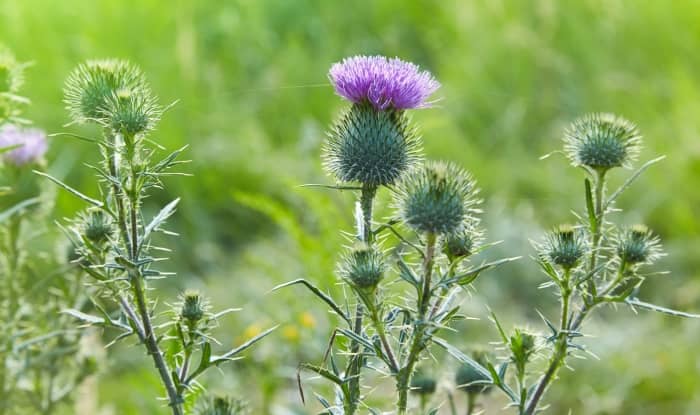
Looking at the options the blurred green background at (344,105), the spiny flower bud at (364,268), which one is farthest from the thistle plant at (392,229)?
the blurred green background at (344,105)

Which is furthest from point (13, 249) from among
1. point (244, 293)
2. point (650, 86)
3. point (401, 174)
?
point (650, 86)

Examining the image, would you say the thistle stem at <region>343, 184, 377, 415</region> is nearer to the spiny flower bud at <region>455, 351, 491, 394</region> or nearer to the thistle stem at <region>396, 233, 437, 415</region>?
the thistle stem at <region>396, 233, 437, 415</region>

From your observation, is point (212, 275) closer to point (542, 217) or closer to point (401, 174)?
point (542, 217)

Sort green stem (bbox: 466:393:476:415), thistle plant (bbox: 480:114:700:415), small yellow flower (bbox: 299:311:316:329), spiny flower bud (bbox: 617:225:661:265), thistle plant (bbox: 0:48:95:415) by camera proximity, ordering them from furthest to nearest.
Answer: small yellow flower (bbox: 299:311:316:329)
thistle plant (bbox: 0:48:95:415)
green stem (bbox: 466:393:476:415)
spiny flower bud (bbox: 617:225:661:265)
thistle plant (bbox: 480:114:700:415)

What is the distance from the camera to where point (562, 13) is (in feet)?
21.5

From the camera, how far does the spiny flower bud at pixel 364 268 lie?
1.26 m

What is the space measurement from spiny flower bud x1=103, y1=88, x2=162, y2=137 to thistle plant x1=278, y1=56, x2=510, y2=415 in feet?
0.93

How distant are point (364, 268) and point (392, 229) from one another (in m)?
0.08

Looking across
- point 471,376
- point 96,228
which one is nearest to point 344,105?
point 471,376

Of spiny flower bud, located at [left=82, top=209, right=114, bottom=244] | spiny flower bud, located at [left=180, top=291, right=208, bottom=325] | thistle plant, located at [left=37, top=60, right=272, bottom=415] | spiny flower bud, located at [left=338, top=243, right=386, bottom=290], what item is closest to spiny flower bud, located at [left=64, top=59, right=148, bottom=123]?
thistle plant, located at [left=37, top=60, right=272, bottom=415]

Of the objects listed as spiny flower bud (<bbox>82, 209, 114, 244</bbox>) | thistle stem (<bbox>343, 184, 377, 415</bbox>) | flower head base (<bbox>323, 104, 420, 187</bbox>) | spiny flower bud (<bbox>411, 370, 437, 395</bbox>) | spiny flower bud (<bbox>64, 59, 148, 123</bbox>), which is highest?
spiny flower bud (<bbox>64, 59, 148, 123</bbox>)

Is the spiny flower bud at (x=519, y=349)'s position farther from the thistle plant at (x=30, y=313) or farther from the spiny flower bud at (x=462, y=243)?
the thistle plant at (x=30, y=313)

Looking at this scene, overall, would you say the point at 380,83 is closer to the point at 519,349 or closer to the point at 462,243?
the point at 462,243

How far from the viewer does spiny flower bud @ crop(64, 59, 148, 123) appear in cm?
143
